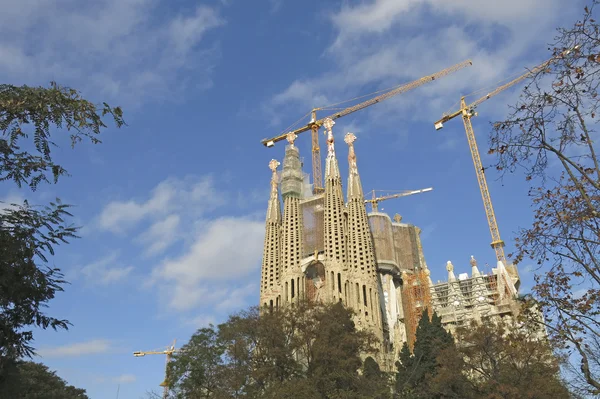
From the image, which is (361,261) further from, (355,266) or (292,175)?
(292,175)

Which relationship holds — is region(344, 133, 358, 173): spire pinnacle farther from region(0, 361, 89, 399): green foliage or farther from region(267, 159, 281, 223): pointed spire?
region(0, 361, 89, 399): green foliage

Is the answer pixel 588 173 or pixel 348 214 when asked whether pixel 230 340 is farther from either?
pixel 348 214

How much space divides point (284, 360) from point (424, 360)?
11967 mm

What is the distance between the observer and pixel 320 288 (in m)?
56.5

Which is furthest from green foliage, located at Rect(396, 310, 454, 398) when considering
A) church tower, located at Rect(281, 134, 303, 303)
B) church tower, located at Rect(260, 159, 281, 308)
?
church tower, located at Rect(260, 159, 281, 308)

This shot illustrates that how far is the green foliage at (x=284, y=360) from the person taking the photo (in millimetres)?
24359

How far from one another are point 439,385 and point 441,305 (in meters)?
36.8

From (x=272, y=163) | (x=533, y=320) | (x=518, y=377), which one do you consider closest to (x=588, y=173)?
(x=533, y=320)

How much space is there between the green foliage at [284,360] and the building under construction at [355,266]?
23909 millimetres

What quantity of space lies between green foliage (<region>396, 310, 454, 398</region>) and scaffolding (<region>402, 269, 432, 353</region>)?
2477 centimetres

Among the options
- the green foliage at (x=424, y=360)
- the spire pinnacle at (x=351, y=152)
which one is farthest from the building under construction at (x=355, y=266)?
the green foliage at (x=424, y=360)

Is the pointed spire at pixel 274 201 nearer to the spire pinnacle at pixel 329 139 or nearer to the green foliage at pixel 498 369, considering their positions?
the spire pinnacle at pixel 329 139

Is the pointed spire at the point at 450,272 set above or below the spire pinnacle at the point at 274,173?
below

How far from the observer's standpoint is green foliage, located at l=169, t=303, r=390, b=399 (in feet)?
79.9
